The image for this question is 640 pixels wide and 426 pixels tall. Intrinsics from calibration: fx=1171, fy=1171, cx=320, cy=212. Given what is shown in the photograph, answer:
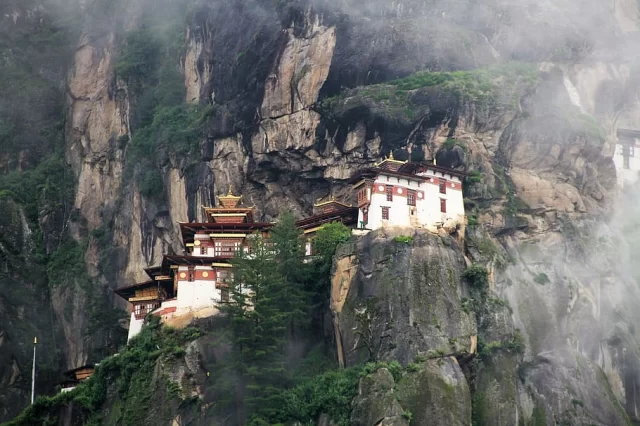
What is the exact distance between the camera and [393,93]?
74938mm

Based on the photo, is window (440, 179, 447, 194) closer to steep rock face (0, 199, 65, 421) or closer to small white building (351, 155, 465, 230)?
small white building (351, 155, 465, 230)

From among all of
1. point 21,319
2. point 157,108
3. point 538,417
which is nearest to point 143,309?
point 21,319

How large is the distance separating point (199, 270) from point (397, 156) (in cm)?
1445

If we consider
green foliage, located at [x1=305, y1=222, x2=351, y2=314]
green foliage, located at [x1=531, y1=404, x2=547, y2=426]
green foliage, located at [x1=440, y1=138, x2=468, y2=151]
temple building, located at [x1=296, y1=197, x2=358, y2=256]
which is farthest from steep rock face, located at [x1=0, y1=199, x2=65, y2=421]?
green foliage, located at [x1=531, y1=404, x2=547, y2=426]

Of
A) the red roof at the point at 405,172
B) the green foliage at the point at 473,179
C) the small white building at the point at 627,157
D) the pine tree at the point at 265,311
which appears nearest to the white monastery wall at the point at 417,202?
the red roof at the point at 405,172

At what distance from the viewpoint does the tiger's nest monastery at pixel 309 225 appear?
67.6 meters

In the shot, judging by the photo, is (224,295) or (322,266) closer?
(224,295)

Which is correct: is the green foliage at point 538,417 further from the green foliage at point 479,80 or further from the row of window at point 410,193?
the green foliage at point 479,80

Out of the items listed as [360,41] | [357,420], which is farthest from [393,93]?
[357,420]

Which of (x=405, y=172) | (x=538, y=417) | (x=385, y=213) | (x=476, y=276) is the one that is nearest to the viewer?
(x=538, y=417)

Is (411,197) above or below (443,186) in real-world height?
below

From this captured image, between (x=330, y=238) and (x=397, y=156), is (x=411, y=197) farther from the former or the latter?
(x=330, y=238)

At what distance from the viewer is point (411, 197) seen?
68.6 m

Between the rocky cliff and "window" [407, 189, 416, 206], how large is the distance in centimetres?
370
